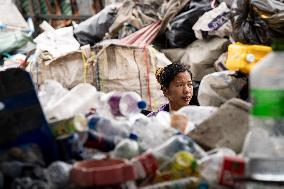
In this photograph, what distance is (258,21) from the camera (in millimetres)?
4066

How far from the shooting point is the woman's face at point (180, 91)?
4762 millimetres

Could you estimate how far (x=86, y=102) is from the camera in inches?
98.3

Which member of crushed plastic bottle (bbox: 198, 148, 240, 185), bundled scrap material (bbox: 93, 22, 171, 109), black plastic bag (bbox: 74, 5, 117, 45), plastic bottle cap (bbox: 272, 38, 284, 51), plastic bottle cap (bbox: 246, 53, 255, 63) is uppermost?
plastic bottle cap (bbox: 272, 38, 284, 51)

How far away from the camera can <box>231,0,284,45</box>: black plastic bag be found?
3.97 m

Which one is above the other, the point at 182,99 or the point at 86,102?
the point at 86,102

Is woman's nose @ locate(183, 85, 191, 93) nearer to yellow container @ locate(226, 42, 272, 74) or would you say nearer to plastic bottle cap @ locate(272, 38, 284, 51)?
yellow container @ locate(226, 42, 272, 74)

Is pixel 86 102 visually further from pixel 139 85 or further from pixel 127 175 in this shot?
pixel 139 85

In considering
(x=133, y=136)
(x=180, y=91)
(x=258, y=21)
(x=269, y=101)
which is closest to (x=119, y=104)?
(x=133, y=136)

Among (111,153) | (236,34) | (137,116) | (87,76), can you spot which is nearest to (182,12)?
(87,76)

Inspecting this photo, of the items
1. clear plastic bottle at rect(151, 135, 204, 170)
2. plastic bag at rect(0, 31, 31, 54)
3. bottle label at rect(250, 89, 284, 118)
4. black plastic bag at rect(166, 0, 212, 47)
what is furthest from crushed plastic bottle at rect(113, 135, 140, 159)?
plastic bag at rect(0, 31, 31, 54)

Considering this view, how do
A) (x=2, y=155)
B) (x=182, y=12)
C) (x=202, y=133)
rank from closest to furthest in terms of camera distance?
(x=2, y=155)
(x=202, y=133)
(x=182, y=12)

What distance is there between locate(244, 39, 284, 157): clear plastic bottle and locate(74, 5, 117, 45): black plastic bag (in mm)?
4327

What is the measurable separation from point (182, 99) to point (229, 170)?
9.01ft

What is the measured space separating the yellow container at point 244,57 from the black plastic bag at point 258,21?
1.91ft
